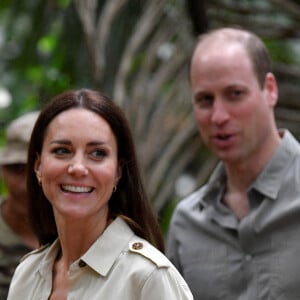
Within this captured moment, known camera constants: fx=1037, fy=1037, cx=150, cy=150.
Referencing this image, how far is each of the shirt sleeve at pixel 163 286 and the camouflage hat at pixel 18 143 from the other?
6.09ft

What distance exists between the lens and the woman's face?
273 centimetres

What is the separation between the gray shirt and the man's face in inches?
4.2

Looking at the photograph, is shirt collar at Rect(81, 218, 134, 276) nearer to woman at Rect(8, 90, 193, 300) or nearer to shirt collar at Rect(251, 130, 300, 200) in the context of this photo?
woman at Rect(8, 90, 193, 300)

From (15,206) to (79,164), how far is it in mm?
1766

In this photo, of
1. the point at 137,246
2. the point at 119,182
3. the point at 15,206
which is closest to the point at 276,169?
the point at 119,182

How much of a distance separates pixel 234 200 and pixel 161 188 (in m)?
2.11

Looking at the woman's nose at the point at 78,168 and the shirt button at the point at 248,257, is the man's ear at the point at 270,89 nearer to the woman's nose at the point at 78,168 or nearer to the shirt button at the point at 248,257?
the shirt button at the point at 248,257

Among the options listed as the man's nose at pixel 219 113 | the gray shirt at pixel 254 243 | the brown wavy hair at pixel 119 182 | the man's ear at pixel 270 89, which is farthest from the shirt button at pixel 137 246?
the man's ear at pixel 270 89

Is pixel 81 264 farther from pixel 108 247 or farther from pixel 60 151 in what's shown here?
pixel 60 151

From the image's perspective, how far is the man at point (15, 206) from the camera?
428 centimetres

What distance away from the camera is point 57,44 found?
5746 millimetres

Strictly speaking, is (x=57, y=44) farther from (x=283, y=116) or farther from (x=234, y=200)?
(x=234, y=200)

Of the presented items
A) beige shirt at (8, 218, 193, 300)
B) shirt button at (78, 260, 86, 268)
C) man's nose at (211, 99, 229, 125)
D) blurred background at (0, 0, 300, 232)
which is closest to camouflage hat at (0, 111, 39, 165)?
blurred background at (0, 0, 300, 232)

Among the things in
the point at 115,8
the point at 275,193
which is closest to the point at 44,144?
the point at 275,193
